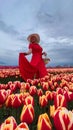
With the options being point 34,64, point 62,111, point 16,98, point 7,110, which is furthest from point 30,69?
point 62,111

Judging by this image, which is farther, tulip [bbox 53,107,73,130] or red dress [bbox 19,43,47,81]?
red dress [bbox 19,43,47,81]

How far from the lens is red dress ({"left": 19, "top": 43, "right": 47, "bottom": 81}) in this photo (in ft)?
51.9

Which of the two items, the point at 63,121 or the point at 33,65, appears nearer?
the point at 63,121

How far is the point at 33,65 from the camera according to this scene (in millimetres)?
16328

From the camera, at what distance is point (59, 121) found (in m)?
2.56

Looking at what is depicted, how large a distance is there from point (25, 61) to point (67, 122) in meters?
13.4

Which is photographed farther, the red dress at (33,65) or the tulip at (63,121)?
the red dress at (33,65)

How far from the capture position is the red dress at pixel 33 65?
15.8 m

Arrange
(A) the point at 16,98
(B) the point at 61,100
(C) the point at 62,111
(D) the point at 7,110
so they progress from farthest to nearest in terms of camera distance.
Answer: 1. (D) the point at 7,110
2. (A) the point at 16,98
3. (B) the point at 61,100
4. (C) the point at 62,111

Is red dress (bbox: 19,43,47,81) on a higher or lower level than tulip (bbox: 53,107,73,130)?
higher

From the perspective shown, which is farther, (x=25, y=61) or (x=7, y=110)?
(x=25, y=61)

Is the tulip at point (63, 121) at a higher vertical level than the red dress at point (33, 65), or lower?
lower

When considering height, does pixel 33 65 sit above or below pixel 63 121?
above

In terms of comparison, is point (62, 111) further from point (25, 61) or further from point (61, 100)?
point (25, 61)
